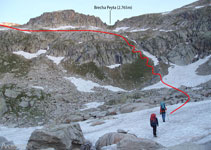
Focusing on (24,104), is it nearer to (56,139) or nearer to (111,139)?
(56,139)

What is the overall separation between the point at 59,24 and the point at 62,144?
103 meters

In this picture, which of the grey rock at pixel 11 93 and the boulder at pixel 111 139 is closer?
the boulder at pixel 111 139

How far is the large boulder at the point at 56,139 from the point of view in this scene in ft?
43.0

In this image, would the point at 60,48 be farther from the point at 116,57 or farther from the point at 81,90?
the point at 81,90

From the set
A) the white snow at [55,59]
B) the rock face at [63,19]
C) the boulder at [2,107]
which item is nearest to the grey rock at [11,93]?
the boulder at [2,107]

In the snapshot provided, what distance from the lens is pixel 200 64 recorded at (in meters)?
67.2

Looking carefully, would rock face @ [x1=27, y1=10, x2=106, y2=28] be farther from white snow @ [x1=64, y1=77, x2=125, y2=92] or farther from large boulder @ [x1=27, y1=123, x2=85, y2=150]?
large boulder @ [x1=27, y1=123, x2=85, y2=150]

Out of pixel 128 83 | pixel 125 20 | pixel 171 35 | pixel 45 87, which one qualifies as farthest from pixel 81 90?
pixel 125 20

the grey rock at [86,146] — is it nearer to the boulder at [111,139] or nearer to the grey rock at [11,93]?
the boulder at [111,139]

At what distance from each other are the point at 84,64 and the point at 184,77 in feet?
123

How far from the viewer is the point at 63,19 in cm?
11238

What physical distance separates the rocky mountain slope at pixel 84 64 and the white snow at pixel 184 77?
107 inches

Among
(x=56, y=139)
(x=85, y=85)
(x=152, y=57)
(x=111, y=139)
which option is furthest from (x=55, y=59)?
(x=111, y=139)

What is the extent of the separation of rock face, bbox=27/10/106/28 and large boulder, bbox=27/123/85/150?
325 ft
